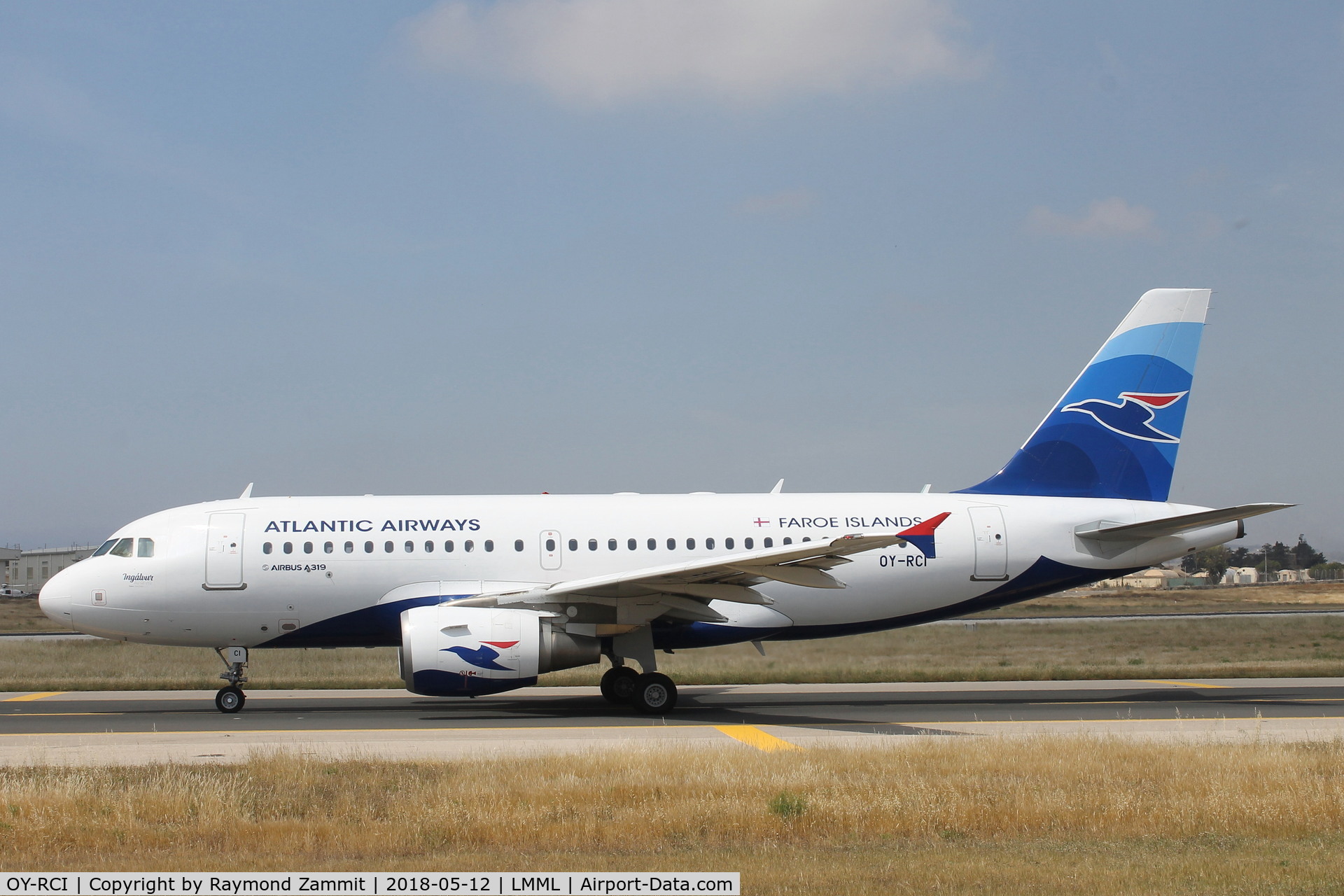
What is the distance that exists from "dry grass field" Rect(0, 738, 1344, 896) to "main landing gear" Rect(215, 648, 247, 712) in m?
6.92

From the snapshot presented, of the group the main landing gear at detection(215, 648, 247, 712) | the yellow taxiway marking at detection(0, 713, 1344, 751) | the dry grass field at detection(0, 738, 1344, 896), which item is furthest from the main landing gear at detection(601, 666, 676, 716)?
the main landing gear at detection(215, 648, 247, 712)

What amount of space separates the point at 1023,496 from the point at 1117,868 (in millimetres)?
13846

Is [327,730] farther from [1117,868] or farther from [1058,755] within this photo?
[1117,868]

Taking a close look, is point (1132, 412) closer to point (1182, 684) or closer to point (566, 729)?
point (1182, 684)

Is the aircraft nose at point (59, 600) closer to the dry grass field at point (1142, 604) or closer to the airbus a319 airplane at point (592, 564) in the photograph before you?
the airbus a319 airplane at point (592, 564)

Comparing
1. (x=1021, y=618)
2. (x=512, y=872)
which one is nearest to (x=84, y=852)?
(x=512, y=872)

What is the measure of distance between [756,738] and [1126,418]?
1079cm

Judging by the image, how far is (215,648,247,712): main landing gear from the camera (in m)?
18.4

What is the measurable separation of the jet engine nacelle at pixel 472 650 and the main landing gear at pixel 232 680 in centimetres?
394

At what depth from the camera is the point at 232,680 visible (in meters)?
18.6

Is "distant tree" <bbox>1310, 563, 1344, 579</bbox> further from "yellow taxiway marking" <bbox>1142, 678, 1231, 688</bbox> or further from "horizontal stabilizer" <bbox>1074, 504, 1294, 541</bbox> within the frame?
"horizontal stabilizer" <bbox>1074, 504, 1294, 541</bbox>

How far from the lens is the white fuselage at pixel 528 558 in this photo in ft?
60.5

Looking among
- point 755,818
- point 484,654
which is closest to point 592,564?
point 484,654

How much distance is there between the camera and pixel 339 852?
808cm
